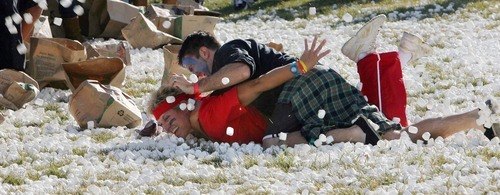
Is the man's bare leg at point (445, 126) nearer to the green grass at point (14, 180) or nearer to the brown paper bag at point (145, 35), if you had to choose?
the green grass at point (14, 180)

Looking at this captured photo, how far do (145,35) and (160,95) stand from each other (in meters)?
4.05

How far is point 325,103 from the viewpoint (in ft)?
22.0

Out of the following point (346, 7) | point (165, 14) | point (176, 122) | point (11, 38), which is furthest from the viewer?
point (346, 7)

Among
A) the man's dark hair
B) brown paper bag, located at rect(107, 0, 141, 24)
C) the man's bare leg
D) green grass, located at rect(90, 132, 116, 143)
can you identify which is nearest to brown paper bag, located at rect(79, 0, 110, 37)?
brown paper bag, located at rect(107, 0, 141, 24)

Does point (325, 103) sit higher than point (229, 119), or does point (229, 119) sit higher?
point (325, 103)

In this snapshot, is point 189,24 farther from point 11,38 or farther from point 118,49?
point 11,38

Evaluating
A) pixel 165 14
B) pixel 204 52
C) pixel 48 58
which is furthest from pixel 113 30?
pixel 204 52

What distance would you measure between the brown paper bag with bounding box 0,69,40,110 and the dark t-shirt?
1949 mm

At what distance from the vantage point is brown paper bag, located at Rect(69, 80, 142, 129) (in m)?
Result: 7.49

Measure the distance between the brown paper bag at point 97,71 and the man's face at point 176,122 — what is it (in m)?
1.73

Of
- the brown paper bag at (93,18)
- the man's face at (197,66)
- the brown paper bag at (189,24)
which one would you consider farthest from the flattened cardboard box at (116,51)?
the man's face at (197,66)

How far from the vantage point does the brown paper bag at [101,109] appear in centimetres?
749

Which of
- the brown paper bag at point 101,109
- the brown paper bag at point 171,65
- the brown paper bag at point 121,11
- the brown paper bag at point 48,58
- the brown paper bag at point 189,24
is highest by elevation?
the brown paper bag at point 101,109

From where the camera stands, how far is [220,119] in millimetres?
6734
